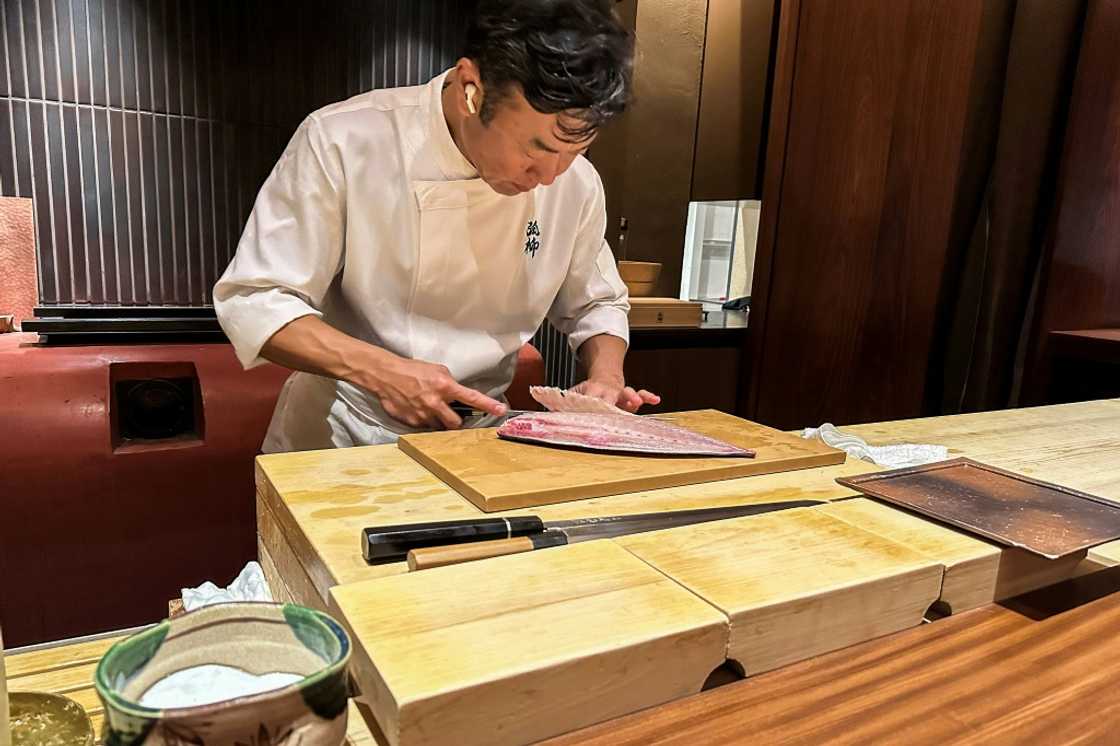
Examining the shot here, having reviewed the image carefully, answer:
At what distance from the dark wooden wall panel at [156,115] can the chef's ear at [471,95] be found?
1.68 meters

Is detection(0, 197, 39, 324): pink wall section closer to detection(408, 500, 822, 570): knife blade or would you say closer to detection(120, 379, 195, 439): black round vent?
detection(120, 379, 195, 439): black round vent

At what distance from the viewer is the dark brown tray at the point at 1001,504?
2.75 ft

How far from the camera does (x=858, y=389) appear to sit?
124 inches

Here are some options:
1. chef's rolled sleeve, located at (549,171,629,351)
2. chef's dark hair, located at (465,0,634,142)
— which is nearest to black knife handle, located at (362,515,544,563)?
chef's dark hair, located at (465,0,634,142)

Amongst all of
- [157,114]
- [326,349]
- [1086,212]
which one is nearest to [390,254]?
[326,349]

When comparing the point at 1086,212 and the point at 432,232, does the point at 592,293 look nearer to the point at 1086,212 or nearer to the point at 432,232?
the point at 432,232

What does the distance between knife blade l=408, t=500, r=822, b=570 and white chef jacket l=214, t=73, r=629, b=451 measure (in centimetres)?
74

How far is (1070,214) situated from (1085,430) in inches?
83.6

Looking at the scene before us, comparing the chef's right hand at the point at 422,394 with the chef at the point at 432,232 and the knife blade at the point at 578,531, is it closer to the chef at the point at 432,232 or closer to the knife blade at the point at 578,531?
the chef at the point at 432,232

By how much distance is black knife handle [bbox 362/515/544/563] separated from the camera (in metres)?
0.73

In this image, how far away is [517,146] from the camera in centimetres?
126

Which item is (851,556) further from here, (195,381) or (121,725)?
(195,381)

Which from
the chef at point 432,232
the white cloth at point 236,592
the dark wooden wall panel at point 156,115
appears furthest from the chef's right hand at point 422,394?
the dark wooden wall panel at point 156,115

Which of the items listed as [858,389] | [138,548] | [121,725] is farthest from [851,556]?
[858,389]
